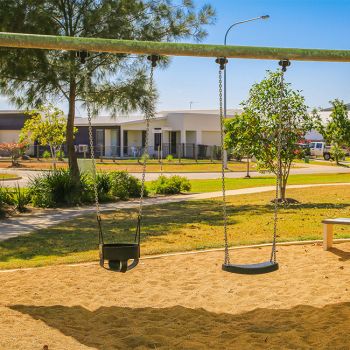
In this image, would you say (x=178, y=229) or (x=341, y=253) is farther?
(x=178, y=229)

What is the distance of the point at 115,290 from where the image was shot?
7.45 meters

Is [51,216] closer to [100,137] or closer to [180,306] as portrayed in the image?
[180,306]

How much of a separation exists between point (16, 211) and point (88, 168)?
6123mm

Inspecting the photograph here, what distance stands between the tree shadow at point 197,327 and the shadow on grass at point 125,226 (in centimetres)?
389

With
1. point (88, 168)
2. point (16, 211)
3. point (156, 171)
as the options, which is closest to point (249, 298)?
point (16, 211)

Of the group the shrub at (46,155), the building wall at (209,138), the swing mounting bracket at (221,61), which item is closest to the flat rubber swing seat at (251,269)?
the swing mounting bracket at (221,61)

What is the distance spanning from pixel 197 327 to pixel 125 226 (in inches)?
318

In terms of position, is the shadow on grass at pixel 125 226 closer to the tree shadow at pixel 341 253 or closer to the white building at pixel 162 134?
the tree shadow at pixel 341 253

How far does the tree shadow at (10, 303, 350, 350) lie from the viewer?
217 inches

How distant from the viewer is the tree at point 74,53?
17.1m

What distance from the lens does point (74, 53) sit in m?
17.2

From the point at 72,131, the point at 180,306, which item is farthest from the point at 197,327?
the point at 72,131

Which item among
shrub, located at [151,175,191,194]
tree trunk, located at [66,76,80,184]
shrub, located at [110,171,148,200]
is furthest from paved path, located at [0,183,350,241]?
tree trunk, located at [66,76,80,184]

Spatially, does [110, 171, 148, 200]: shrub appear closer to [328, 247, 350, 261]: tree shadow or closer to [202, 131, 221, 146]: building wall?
[328, 247, 350, 261]: tree shadow
